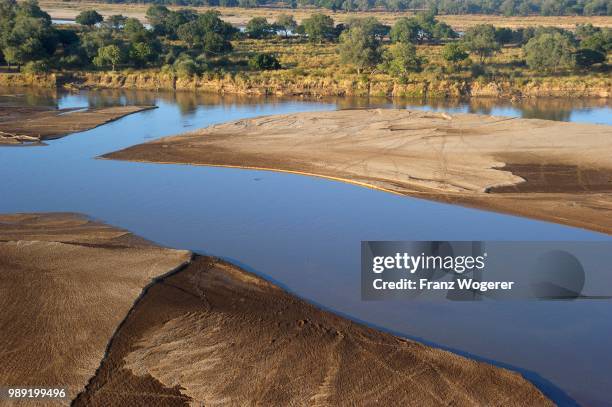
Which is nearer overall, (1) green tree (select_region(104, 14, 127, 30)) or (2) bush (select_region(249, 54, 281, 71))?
(2) bush (select_region(249, 54, 281, 71))

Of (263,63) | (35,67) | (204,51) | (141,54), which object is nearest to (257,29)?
A: (204,51)

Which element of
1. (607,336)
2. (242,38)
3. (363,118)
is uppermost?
(242,38)

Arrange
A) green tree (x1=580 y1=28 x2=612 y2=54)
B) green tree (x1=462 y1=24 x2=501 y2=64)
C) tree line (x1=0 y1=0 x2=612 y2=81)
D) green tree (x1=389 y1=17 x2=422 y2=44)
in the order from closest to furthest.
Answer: tree line (x1=0 y1=0 x2=612 y2=81), green tree (x1=580 y1=28 x2=612 y2=54), green tree (x1=462 y1=24 x2=501 y2=64), green tree (x1=389 y1=17 x2=422 y2=44)

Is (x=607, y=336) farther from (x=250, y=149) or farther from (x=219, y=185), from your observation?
(x=250, y=149)

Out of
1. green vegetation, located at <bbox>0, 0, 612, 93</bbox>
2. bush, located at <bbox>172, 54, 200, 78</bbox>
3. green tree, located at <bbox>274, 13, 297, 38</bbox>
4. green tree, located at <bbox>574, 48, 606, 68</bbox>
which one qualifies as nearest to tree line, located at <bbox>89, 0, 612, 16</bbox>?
green tree, located at <bbox>274, 13, 297, 38</bbox>

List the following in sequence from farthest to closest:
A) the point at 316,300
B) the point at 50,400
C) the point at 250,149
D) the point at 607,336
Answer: the point at 250,149, the point at 316,300, the point at 607,336, the point at 50,400

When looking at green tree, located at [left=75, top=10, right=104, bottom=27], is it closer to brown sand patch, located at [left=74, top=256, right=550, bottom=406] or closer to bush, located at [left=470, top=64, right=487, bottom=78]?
bush, located at [left=470, top=64, right=487, bottom=78]

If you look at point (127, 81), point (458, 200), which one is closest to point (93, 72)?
point (127, 81)
